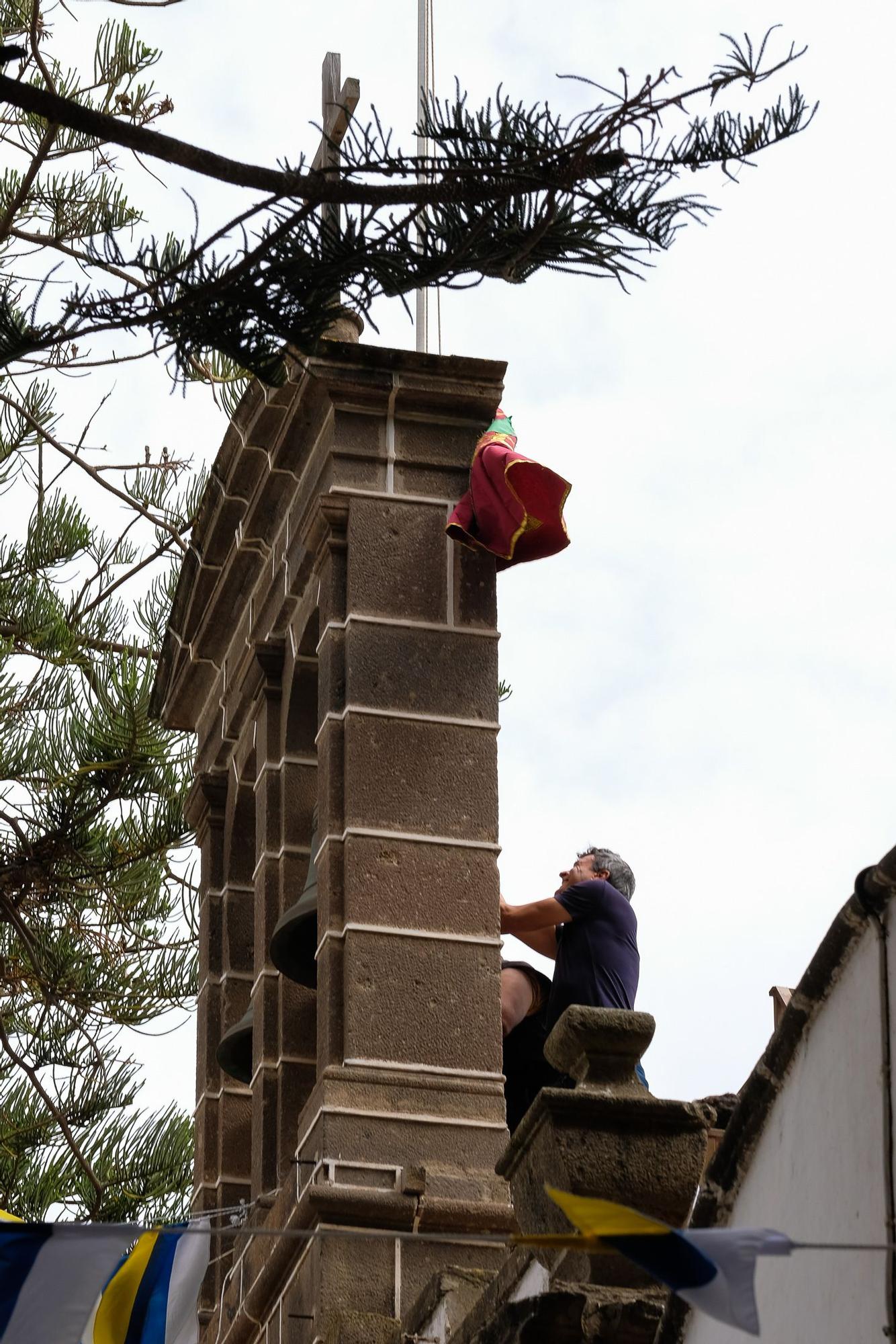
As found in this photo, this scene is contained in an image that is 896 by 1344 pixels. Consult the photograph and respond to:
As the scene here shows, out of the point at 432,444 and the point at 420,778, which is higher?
the point at 432,444

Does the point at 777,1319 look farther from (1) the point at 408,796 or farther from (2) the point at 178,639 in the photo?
(2) the point at 178,639

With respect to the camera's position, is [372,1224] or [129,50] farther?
[129,50]

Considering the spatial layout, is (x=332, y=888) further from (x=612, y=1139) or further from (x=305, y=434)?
(x=612, y=1139)

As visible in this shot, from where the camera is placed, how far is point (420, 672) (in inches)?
328

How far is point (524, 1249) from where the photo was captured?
20.7 ft

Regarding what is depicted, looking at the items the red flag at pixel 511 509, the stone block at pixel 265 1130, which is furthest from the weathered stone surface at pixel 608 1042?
the stone block at pixel 265 1130

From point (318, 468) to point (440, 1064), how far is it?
6.44 ft

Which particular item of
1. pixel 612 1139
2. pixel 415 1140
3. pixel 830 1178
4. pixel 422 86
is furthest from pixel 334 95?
pixel 830 1178

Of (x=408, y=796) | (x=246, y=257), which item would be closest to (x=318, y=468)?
(x=408, y=796)

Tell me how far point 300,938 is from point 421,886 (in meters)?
0.52

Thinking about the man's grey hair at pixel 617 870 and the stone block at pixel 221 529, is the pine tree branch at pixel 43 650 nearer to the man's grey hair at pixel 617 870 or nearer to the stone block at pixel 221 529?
the stone block at pixel 221 529

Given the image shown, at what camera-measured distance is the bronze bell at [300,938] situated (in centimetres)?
830

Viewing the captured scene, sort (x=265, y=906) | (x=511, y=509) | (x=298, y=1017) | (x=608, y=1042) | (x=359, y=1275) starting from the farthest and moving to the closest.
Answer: (x=265, y=906) → (x=298, y=1017) → (x=511, y=509) → (x=359, y=1275) → (x=608, y=1042)

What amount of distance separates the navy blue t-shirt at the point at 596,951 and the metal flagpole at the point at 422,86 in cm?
174
